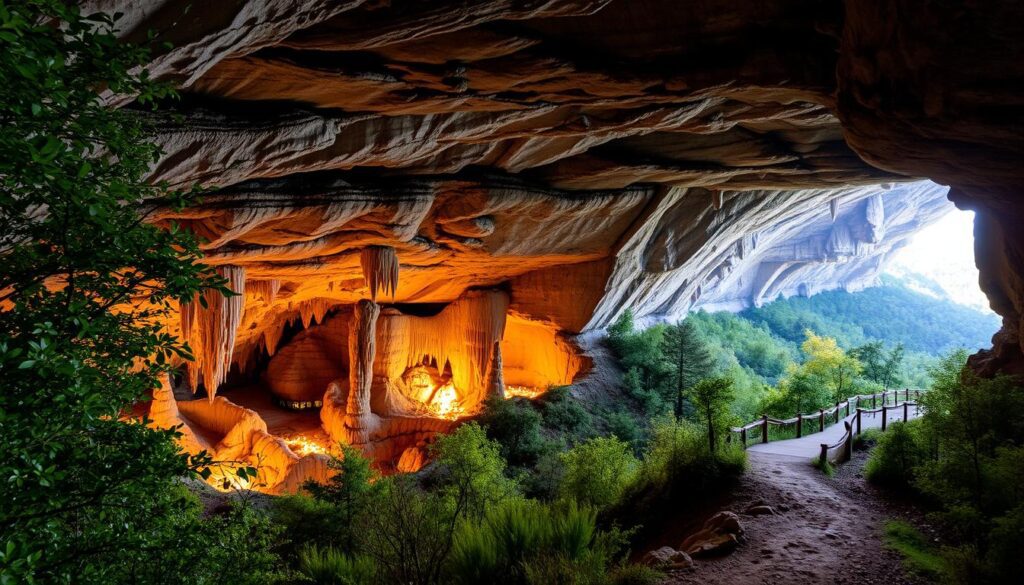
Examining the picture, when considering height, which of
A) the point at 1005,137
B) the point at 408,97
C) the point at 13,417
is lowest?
the point at 13,417

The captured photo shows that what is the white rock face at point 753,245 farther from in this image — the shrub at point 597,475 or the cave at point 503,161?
the shrub at point 597,475

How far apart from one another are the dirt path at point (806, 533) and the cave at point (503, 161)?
4119 mm

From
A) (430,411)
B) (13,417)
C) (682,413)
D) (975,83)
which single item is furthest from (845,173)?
(430,411)

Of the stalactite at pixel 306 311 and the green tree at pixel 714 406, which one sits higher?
the stalactite at pixel 306 311

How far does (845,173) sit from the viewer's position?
12.3 m

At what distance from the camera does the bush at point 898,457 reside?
9203 mm

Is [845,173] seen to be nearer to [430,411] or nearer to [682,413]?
[682,413]

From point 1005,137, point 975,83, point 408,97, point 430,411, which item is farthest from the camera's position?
point 430,411

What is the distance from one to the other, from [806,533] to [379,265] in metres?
11.7

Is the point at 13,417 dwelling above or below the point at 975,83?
below

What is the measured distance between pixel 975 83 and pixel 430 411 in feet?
66.7

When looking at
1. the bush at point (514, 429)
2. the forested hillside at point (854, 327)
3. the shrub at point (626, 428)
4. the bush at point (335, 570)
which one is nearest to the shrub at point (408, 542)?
the bush at point (335, 570)

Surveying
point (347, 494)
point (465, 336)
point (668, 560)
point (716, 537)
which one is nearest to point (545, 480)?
point (347, 494)

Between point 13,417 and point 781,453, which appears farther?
point 781,453
